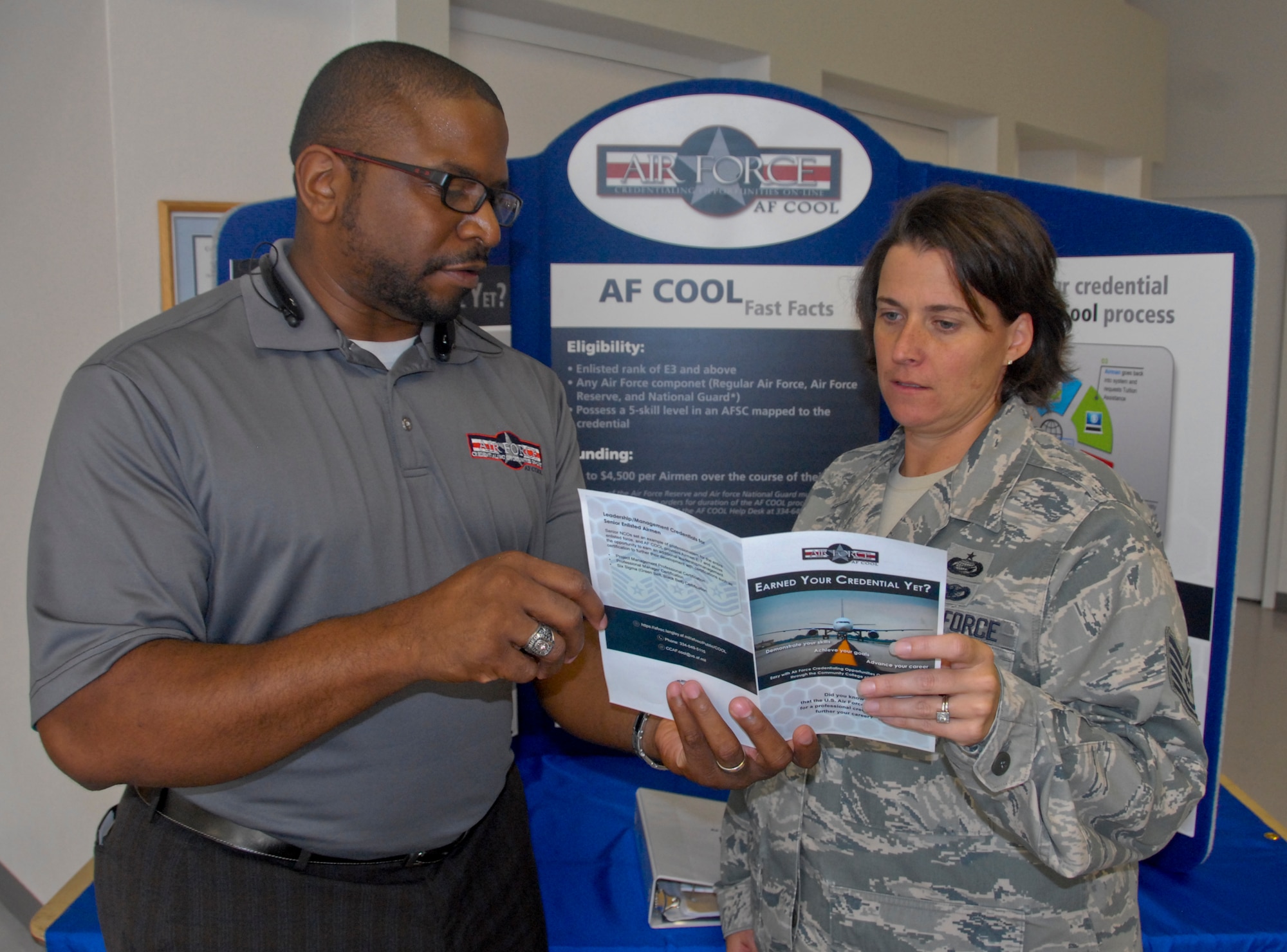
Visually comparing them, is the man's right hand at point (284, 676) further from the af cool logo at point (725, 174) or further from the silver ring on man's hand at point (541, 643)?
the af cool logo at point (725, 174)

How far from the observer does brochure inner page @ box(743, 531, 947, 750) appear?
1.00m

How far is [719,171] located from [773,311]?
1.21 feet

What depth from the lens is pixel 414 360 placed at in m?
1.39

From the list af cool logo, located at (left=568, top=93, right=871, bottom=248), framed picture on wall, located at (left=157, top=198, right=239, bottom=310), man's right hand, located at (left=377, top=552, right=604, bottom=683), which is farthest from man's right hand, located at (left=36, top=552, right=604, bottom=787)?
framed picture on wall, located at (left=157, top=198, right=239, bottom=310)

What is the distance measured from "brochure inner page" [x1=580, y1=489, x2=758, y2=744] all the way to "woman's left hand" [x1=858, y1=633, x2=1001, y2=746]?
0.53ft

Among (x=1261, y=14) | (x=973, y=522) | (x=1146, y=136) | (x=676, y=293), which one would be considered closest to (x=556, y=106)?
(x=676, y=293)

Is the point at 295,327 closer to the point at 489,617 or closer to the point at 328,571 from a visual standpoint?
the point at 328,571

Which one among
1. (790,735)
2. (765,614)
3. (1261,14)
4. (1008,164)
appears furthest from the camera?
(1261,14)

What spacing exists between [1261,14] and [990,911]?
26.0 feet

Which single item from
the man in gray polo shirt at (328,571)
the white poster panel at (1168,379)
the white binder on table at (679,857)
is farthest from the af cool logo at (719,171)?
the white binder on table at (679,857)

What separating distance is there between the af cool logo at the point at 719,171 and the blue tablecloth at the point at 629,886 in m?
1.41

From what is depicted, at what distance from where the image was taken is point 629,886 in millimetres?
1878

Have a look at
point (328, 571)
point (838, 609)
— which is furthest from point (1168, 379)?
point (328, 571)

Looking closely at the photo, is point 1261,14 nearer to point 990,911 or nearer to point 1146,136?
point 1146,136
